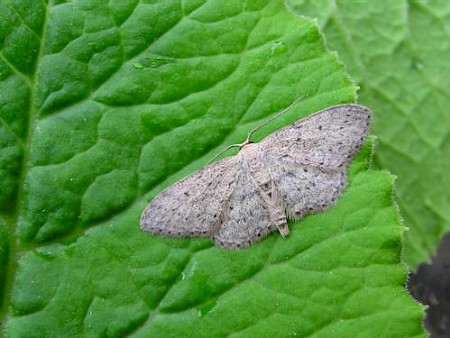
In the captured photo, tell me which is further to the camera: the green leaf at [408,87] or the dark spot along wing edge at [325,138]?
the green leaf at [408,87]

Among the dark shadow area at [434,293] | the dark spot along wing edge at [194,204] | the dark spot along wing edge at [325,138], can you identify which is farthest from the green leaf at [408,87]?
the dark spot along wing edge at [194,204]

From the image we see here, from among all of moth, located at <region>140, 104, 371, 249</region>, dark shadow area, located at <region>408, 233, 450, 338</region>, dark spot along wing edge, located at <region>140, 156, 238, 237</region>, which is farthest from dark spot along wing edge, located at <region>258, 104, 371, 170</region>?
dark shadow area, located at <region>408, 233, 450, 338</region>

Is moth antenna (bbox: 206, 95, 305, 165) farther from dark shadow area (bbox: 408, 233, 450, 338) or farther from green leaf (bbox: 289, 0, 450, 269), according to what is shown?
dark shadow area (bbox: 408, 233, 450, 338)

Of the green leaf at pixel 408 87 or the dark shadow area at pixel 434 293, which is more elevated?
the green leaf at pixel 408 87

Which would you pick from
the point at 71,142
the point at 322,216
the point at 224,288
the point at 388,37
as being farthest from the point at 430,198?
the point at 71,142

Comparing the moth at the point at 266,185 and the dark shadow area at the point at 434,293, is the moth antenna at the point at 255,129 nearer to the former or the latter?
the moth at the point at 266,185

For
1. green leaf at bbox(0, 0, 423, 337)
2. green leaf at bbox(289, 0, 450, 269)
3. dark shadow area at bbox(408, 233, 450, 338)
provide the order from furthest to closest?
dark shadow area at bbox(408, 233, 450, 338)
green leaf at bbox(289, 0, 450, 269)
green leaf at bbox(0, 0, 423, 337)

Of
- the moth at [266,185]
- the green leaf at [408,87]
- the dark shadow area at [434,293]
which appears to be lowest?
the dark shadow area at [434,293]
